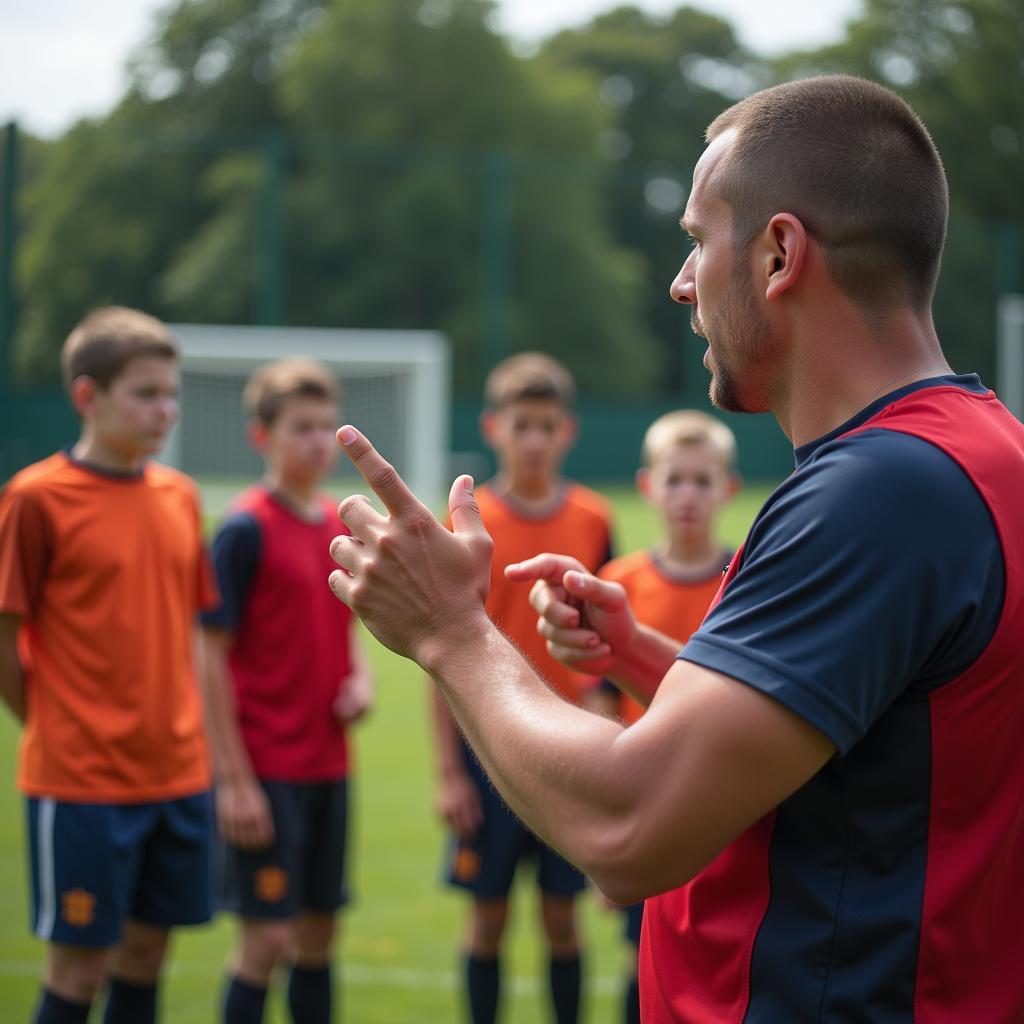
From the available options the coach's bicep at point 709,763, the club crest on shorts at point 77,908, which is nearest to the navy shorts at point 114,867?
the club crest on shorts at point 77,908

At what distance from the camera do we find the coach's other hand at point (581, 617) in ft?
6.50

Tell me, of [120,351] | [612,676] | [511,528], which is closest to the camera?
[612,676]

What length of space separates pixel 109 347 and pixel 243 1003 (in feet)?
6.30

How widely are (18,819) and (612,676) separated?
215 inches

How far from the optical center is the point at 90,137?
2008cm

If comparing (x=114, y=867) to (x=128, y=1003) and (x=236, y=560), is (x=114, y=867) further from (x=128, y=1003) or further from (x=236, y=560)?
(x=236, y=560)

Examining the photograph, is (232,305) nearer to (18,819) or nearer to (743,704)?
(18,819)

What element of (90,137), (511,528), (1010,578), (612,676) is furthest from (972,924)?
(90,137)

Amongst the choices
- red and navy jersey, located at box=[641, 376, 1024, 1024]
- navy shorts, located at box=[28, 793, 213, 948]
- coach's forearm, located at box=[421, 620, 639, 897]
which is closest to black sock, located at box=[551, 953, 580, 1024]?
navy shorts, located at box=[28, 793, 213, 948]

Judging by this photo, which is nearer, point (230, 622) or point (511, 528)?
point (230, 622)

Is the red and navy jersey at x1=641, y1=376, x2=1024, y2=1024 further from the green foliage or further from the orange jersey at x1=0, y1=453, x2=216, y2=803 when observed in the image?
the green foliage

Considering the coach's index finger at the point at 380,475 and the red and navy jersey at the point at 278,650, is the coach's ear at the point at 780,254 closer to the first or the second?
the coach's index finger at the point at 380,475

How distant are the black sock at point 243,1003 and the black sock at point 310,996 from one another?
0.20m

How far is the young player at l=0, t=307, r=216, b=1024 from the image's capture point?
138 inches
